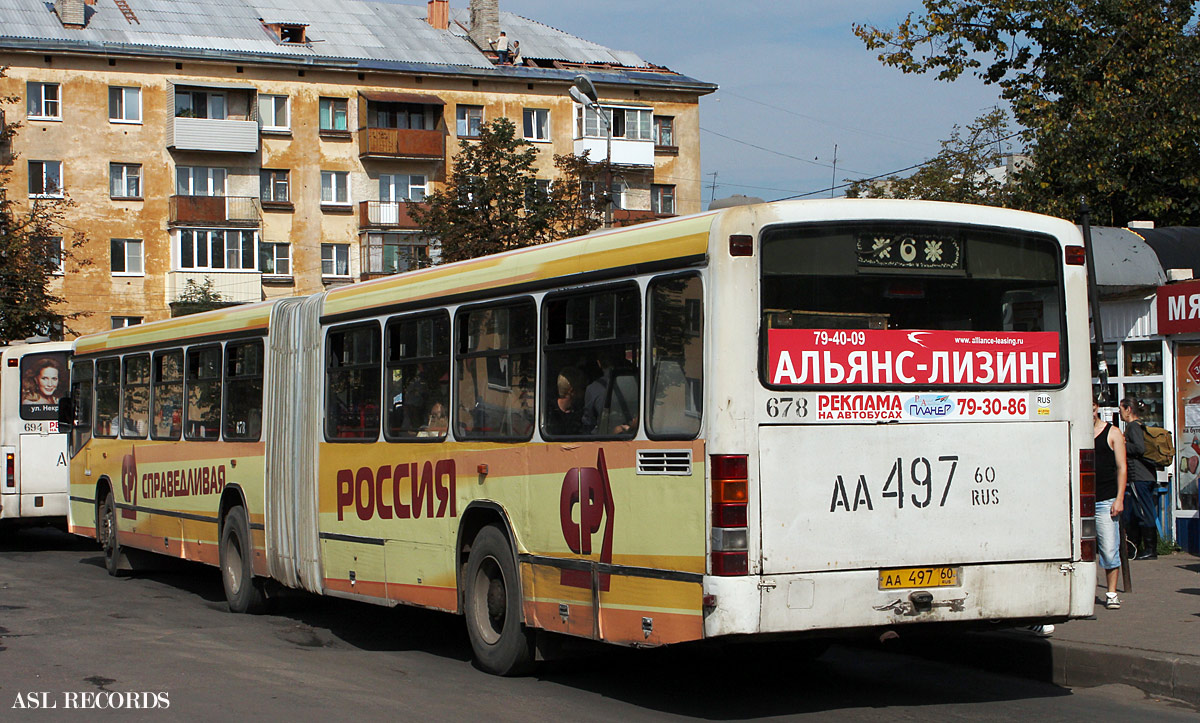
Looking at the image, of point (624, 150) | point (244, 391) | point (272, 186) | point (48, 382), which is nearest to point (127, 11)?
point (272, 186)

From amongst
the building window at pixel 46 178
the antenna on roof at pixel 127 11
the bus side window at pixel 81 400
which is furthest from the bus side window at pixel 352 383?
the antenna on roof at pixel 127 11

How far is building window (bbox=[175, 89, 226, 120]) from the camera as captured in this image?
2137 inches

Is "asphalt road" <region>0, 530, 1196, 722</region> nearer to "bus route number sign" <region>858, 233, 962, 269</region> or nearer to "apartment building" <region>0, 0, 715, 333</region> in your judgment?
"bus route number sign" <region>858, 233, 962, 269</region>

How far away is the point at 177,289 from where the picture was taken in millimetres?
53594

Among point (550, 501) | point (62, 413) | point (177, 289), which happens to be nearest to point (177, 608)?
point (62, 413)

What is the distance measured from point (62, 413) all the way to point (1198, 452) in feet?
43.6

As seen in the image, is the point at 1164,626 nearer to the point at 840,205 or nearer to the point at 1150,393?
the point at 840,205

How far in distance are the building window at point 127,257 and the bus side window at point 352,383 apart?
43.7 m

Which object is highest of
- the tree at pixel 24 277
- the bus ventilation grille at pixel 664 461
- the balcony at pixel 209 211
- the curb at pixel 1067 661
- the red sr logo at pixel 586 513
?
Answer: the balcony at pixel 209 211

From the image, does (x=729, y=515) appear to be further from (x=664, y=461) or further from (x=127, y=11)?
(x=127, y=11)

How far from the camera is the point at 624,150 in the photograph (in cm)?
5972

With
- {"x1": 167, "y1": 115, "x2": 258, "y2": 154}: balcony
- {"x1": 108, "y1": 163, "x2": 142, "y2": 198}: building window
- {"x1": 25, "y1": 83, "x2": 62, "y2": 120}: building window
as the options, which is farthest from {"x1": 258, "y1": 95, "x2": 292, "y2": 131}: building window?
{"x1": 25, "y1": 83, "x2": 62, "y2": 120}: building window

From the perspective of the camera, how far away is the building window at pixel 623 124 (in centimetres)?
6006

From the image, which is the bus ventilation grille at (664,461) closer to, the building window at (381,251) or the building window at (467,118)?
the building window at (381,251)
